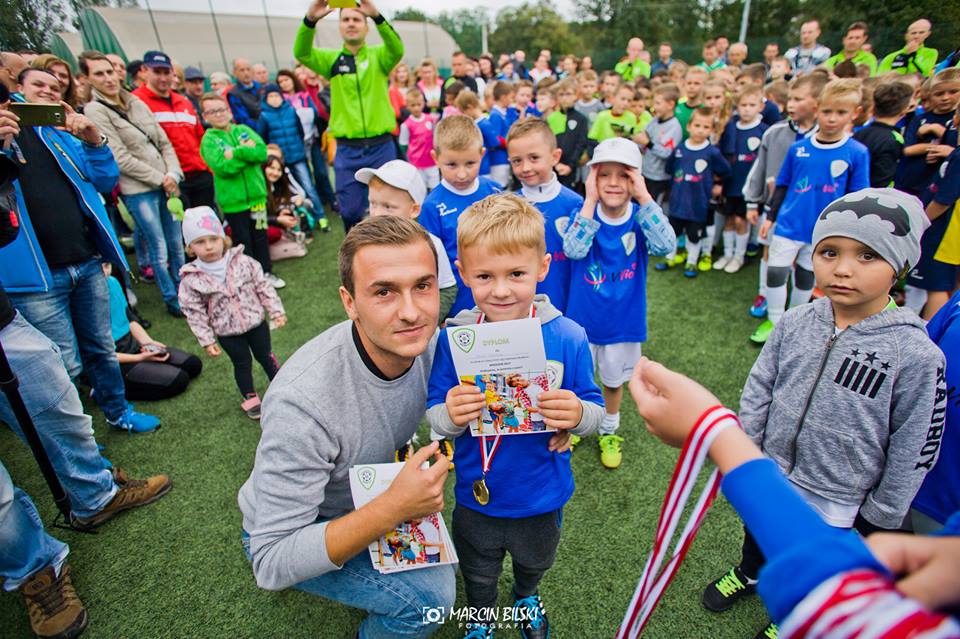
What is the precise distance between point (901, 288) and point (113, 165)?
677 centimetres

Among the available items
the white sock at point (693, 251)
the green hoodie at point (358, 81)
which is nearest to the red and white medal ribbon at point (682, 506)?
the green hoodie at point (358, 81)

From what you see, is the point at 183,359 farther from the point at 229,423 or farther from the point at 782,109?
the point at 782,109

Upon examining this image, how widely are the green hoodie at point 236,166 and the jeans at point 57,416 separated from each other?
3.04 meters

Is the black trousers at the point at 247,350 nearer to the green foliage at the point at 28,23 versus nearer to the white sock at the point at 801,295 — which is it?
the green foliage at the point at 28,23

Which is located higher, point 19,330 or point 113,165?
point 113,165

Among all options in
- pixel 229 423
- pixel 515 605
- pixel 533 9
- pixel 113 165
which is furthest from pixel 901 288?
pixel 533 9

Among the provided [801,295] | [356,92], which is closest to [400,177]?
[356,92]

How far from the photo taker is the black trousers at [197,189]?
5715 mm

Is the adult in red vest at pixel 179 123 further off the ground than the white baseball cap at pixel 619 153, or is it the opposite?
the adult in red vest at pixel 179 123

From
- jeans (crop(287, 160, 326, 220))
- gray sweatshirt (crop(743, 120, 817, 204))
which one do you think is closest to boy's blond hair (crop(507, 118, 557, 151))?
gray sweatshirt (crop(743, 120, 817, 204))

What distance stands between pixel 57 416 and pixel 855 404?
3.56m

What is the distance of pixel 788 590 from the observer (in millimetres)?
731

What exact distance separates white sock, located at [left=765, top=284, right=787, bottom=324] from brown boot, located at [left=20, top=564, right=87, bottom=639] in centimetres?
508

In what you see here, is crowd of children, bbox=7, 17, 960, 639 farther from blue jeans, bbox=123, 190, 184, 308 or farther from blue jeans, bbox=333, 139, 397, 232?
blue jeans, bbox=333, 139, 397, 232
